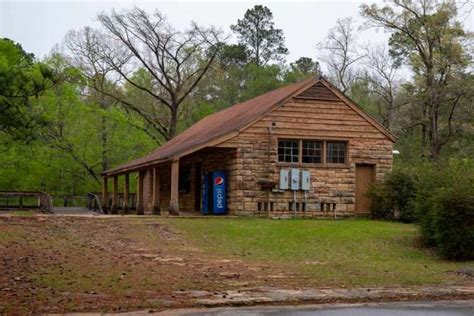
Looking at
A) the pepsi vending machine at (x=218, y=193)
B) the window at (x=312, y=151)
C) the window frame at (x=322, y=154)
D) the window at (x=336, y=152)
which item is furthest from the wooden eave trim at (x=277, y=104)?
the window at (x=336, y=152)

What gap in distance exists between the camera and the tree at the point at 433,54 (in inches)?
1538

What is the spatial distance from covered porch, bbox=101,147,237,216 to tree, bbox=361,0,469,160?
16.1 metres

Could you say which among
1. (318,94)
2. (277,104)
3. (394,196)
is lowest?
(394,196)

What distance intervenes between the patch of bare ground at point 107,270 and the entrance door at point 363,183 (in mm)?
9553

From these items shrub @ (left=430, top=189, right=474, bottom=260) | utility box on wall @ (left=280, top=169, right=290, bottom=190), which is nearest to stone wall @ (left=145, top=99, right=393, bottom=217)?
utility box on wall @ (left=280, top=169, right=290, bottom=190)

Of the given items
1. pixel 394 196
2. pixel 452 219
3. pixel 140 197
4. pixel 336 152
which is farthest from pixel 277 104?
pixel 452 219

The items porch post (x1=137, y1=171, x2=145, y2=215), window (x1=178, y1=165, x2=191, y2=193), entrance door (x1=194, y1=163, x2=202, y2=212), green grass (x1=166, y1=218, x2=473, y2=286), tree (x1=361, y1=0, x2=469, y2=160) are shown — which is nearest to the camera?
green grass (x1=166, y1=218, x2=473, y2=286)

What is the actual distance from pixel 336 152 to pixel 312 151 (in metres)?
1.10

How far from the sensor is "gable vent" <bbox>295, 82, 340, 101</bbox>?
26.5 metres

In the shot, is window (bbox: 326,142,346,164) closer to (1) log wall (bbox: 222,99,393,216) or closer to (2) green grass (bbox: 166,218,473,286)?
(1) log wall (bbox: 222,99,393,216)

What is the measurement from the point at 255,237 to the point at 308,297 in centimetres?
935

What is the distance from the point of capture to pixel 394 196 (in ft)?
82.1

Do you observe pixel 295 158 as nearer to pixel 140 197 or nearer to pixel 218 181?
pixel 218 181

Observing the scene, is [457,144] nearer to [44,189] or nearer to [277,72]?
[277,72]
